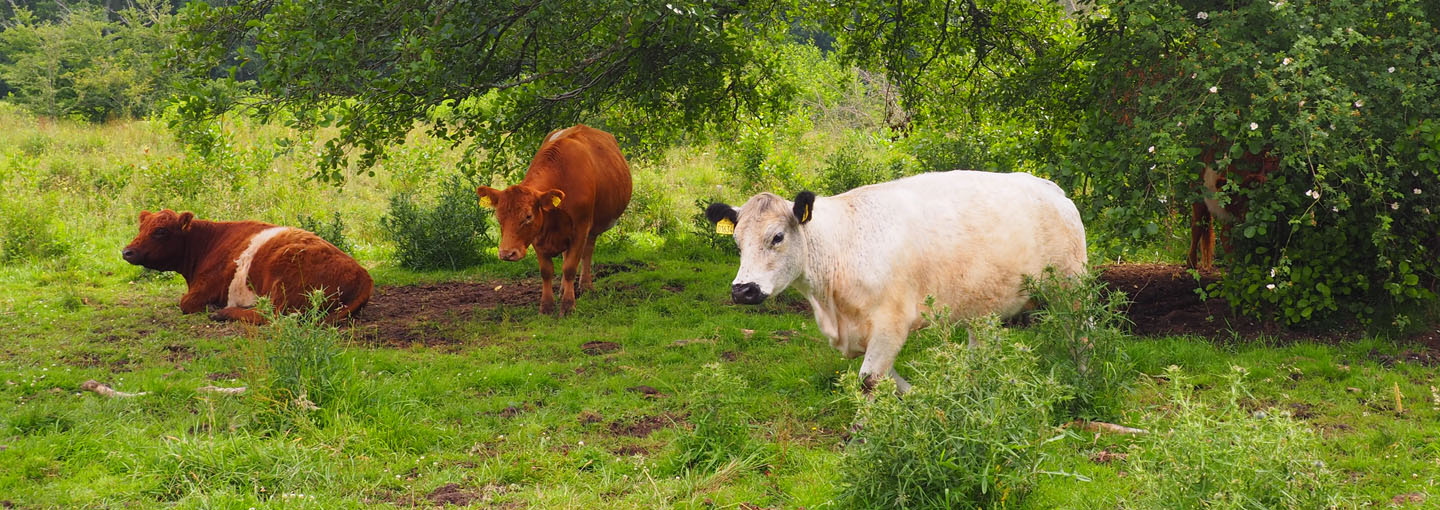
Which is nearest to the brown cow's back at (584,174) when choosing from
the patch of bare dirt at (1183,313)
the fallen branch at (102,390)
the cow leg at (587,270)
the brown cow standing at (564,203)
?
the brown cow standing at (564,203)

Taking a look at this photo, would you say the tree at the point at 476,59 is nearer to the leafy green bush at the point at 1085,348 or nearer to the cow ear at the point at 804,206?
the cow ear at the point at 804,206

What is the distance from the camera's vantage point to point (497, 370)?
767 cm

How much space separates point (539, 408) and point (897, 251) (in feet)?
8.04

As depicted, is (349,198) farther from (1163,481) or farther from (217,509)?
(1163,481)

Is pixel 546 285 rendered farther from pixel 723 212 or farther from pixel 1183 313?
pixel 1183 313

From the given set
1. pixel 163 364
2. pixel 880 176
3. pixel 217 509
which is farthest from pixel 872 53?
pixel 217 509

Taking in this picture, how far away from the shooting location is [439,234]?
12.3 m

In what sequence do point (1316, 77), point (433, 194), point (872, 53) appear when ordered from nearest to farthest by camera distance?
point (1316, 77)
point (872, 53)
point (433, 194)

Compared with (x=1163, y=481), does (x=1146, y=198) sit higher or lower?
higher

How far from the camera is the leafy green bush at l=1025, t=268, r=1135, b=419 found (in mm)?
6227

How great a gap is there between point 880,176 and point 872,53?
9.50 ft

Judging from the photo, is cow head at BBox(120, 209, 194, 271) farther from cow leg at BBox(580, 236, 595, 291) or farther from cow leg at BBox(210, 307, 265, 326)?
cow leg at BBox(580, 236, 595, 291)

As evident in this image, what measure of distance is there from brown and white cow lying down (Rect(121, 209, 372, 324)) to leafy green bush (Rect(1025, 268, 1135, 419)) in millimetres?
5655

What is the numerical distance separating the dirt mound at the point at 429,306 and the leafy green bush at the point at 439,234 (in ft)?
2.78
